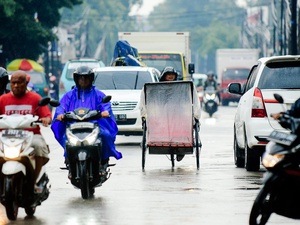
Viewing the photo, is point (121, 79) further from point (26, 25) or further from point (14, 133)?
point (26, 25)

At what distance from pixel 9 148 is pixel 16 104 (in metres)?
0.72

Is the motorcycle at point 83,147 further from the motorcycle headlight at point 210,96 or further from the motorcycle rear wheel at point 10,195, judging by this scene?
the motorcycle headlight at point 210,96

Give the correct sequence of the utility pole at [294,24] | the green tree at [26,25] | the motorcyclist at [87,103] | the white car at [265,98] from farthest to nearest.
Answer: the green tree at [26,25] → the utility pole at [294,24] → the white car at [265,98] → the motorcyclist at [87,103]

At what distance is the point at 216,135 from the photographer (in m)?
29.5

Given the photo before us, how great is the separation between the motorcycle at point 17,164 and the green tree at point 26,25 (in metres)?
39.9

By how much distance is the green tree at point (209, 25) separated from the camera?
163100 millimetres

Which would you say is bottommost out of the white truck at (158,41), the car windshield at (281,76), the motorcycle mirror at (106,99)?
the white truck at (158,41)

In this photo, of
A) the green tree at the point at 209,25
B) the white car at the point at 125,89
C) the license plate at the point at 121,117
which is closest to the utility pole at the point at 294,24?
the white car at the point at 125,89

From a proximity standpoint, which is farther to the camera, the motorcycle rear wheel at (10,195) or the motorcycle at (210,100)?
the motorcycle at (210,100)

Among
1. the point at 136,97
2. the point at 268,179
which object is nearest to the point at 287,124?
the point at 268,179

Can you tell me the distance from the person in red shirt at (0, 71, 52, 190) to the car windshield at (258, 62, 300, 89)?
557cm

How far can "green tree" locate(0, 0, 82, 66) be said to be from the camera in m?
54.2

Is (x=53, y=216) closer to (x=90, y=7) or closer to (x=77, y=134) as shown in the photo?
(x=77, y=134)

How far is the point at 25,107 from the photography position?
1229 cm
